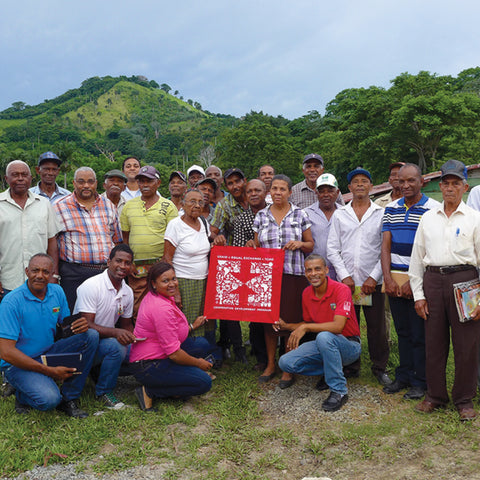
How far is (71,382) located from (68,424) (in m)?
0.43

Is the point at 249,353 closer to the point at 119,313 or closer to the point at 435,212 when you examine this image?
the point at 119,313

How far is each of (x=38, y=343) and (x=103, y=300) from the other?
0.78 metres

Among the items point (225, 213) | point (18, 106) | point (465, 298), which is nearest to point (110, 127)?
point (18, 106)

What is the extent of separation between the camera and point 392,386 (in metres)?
5.21

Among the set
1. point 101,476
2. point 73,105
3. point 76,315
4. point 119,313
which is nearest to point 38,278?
point 76,315

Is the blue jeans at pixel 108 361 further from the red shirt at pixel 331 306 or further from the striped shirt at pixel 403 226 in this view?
the striped shirt at pixel 403 226

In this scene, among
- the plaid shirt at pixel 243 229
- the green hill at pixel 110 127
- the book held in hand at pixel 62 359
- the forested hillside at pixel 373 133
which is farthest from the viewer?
the green hill at pixel 110 127

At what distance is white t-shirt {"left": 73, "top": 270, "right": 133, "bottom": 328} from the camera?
494cm

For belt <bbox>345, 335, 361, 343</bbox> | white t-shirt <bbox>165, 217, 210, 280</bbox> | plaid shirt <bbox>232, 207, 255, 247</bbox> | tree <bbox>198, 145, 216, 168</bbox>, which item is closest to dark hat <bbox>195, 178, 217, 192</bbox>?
plaid shirt <bbox>232, 207, 255, 247</bbox>

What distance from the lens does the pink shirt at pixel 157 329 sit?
4734 mm

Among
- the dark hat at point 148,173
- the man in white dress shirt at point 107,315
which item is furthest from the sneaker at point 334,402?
the dark hat at point 148,173

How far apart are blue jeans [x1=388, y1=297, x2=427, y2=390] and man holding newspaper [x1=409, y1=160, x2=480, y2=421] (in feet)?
1.09

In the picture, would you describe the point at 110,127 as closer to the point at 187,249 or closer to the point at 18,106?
the point at 18,106

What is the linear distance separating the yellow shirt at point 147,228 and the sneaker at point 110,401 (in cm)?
176
